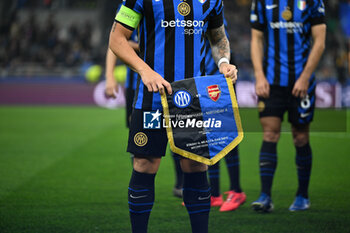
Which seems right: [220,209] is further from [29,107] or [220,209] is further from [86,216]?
[29,107]

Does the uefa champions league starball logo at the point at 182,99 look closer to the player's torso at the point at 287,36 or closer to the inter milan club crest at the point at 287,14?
the player's torso at the point at 287,36

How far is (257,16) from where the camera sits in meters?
3.92

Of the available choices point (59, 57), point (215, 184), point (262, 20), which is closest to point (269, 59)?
point (262, 20)

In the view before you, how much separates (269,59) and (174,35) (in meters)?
1.56

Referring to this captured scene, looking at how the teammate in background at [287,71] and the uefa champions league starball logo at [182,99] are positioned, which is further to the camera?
the teammate in background at [287,71]

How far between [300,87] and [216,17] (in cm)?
125

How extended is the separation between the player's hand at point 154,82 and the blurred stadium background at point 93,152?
4.27 feet

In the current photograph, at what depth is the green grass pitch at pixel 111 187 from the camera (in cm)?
350

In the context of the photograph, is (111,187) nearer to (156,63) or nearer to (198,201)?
(198,201)

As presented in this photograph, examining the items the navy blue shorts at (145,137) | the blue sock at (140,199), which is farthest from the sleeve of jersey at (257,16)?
the blue sock at (140,199)

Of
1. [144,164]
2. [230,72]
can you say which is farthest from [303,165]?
[144,164]

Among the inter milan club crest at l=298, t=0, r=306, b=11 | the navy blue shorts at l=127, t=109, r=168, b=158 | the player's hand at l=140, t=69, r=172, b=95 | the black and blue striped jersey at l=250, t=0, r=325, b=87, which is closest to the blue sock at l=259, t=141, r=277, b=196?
the black and blue striped jersey at l=250, t=0, r=325, b=87

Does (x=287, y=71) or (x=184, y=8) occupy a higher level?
(x=184, y=8)

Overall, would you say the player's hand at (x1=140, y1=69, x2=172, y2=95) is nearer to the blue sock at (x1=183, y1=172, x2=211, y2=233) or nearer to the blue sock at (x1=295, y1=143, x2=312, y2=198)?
the blue sock at (x1=183, y1=172, x2=211, y2=233)
